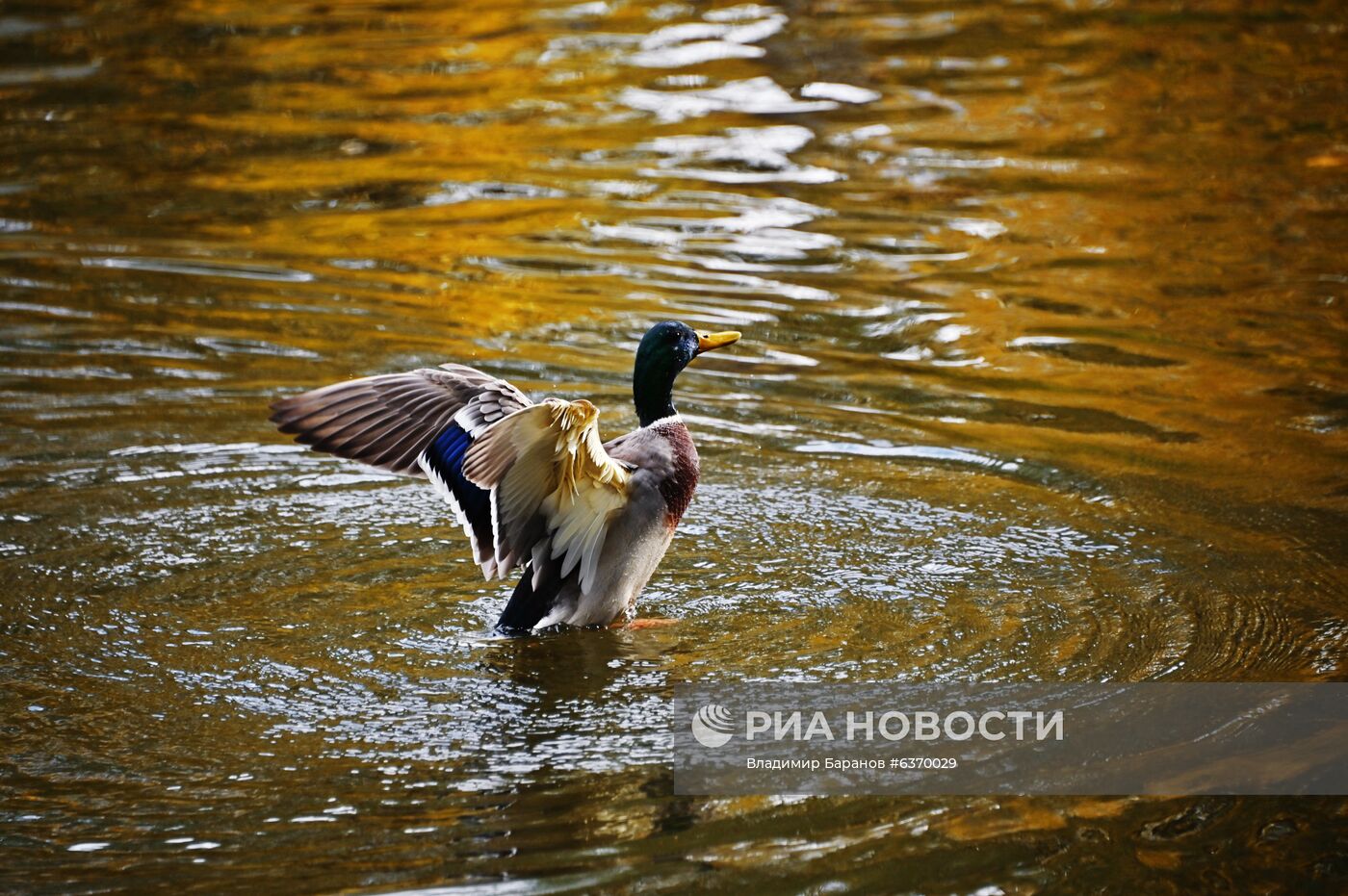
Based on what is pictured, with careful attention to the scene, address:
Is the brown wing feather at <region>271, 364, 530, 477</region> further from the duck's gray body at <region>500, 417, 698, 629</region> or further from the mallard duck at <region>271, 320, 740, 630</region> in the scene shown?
the duck's gray body at <region>500, 417, 698, 629</region>

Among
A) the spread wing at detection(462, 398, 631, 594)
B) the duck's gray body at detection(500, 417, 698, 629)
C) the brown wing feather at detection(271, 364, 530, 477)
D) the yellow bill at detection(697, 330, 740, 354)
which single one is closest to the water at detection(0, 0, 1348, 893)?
the duck's gray body at detection(500, 417, 698, 629)

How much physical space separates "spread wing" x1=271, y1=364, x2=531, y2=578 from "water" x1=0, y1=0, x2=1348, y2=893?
0.35 meters

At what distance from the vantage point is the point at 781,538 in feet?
19.2

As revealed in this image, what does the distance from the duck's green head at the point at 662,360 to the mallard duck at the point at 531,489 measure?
0.67ft

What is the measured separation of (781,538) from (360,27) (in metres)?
9.48

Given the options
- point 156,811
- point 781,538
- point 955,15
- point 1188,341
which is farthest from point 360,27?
point 156,811

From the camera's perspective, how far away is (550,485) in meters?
5.16

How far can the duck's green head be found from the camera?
18.6 ft

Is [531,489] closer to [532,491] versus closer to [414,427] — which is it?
[532,491]

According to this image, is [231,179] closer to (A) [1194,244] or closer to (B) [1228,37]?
(A) [1194,244]

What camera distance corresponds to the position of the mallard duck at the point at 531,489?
17.1 ft

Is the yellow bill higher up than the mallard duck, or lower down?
higher up

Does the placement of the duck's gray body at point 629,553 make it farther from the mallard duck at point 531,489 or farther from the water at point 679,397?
the water at point 679,397

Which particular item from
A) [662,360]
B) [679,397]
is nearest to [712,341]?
[662,360]
